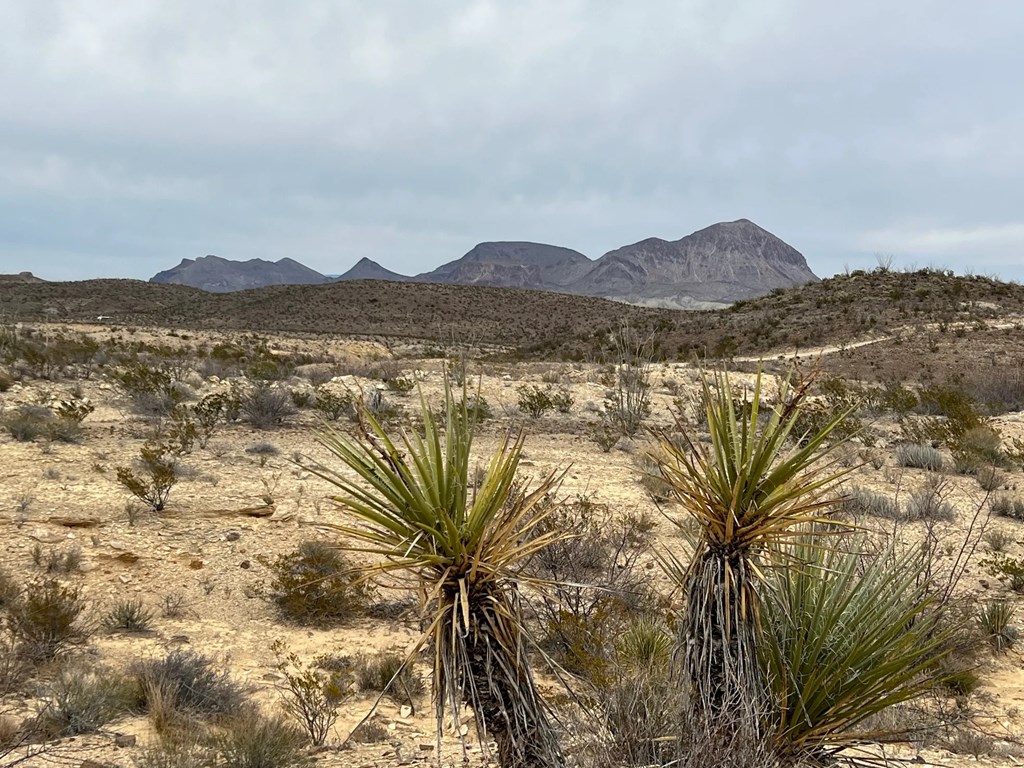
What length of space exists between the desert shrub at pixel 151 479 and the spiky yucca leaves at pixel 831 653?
734 centimetres

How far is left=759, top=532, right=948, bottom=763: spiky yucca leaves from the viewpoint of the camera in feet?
9.77

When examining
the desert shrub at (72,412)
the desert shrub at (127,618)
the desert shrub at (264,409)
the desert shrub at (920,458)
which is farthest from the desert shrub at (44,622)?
the desert shrub at (920,458)

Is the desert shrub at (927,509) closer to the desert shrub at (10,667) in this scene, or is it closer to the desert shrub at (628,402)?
the desert shrub at (628,402)

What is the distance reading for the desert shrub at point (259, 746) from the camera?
12.8 feet

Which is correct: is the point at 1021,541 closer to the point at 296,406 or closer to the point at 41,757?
the point at 41,757

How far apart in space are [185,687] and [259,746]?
1293 mm

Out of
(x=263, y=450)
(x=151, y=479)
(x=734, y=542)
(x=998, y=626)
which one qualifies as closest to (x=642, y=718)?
(x=734, y=542)

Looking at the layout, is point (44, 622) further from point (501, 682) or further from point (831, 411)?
point (831, 411)

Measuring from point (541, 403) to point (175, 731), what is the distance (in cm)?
1116

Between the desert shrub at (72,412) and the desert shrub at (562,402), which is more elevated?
the desert shrub at (562,402)

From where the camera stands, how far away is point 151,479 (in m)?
8.66

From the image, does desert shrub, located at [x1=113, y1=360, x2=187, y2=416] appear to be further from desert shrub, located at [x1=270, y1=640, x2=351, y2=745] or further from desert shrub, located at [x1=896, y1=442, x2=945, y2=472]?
desert shrub, located at [x1=896, y1=442, x2=945, y2=472]

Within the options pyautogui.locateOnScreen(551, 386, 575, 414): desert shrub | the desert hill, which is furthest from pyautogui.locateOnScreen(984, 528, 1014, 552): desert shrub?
pyautogui.locateOnScreen(551, 386, 575, 414): desert shrub

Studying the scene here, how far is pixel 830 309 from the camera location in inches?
1361
